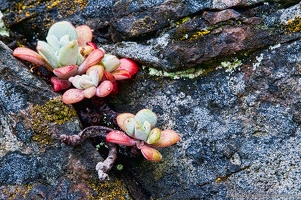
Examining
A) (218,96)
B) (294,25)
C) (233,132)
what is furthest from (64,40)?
(294,25)

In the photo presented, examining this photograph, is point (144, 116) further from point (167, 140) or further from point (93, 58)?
point (93, 58)

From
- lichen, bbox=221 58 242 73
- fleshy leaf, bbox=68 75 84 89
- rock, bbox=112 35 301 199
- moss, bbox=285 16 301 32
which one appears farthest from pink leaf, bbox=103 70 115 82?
moss, bbox=285 16 301 32

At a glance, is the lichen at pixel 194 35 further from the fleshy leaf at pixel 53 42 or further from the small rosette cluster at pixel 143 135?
the fleshy leaf at pixel 53 42

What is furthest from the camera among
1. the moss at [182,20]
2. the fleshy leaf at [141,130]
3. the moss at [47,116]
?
the moss at [182,20]

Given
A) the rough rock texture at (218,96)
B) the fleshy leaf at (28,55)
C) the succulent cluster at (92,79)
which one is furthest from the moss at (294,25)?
the fleshy leaf at (28,55)

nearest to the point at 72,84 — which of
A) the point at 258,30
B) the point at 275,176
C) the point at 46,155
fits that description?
the point at 46,155

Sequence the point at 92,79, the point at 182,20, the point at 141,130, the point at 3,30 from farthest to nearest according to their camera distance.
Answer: the point at 3,30, the point at 182,20, the point at 92,79, the point at 141,130
